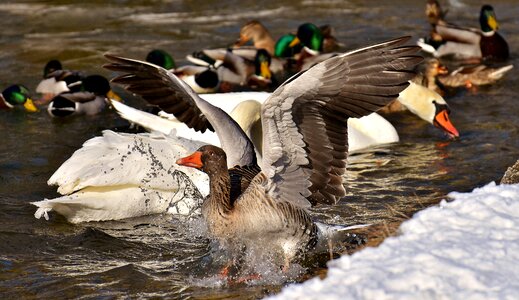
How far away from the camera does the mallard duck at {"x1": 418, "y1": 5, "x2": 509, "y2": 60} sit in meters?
14.4

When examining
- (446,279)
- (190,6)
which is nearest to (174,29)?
(190,6)

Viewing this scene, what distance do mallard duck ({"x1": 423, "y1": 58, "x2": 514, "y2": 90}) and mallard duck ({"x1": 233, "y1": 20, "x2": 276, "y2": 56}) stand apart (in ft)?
10.0

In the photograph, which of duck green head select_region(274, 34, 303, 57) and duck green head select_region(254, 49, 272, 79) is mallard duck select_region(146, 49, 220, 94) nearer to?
duck green head select_region(254, 49, 272, 79)

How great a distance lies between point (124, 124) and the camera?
38.6 ft

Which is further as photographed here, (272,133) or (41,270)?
(41,270)

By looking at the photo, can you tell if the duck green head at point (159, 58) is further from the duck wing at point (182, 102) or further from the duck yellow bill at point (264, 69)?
the duck wing at point (182, 102)

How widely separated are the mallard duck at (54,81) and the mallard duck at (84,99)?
234 mm

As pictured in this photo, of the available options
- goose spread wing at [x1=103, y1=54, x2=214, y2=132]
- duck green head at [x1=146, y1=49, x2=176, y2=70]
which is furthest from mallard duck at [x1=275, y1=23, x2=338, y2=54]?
goose spread wing at [x1=103, y1=54, x2=214, y2=132]

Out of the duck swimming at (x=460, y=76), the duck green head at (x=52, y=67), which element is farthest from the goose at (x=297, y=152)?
the duck green head at (x=52, y=67)

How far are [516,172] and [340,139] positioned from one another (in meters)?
1.42

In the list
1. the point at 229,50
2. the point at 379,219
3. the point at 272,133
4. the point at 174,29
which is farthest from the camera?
the point at 174,29

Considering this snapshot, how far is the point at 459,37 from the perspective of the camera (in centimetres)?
1497

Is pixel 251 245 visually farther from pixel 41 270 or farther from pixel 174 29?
pixel 174 29

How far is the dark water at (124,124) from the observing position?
720cm
